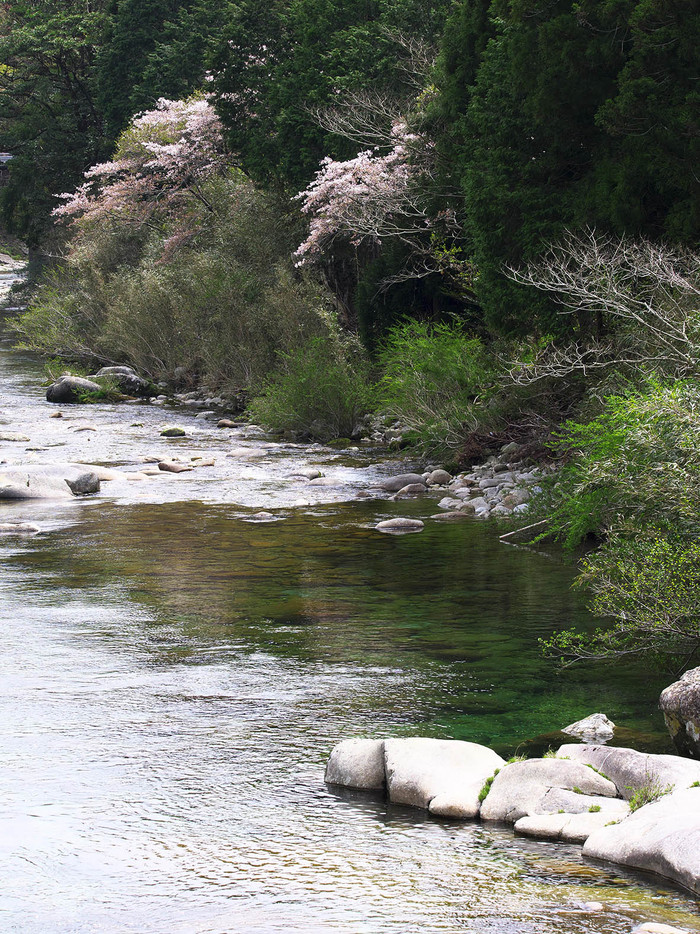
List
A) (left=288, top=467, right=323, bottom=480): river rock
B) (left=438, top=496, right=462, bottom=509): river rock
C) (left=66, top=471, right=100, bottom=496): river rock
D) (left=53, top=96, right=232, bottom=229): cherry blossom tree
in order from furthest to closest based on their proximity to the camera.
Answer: (left=53, top=96, right=232, bottom=229): cherry blossom tree
(left=288, top=467, right=323, bottom=480): river rock
(left=66, top=471, right=100, bottom=496): river rock
(left=438, top=496, right=462, bottom=509): river rock

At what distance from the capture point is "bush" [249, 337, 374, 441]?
19469 mm

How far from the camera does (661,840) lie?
4770 millimetres

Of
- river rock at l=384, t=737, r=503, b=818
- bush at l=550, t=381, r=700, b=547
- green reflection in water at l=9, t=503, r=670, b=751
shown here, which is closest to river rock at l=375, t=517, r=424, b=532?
→ green reflection in water at l=9, t=503, r=670, b=751

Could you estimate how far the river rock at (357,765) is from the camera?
19.4 feet

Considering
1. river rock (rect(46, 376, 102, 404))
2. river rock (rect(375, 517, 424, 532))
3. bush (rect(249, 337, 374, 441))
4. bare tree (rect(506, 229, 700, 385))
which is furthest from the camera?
river rock (rect(46, 376, 102, 404))

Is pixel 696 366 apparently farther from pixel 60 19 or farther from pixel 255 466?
pixel 60 19

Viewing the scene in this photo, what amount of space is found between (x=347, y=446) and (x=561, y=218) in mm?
6289

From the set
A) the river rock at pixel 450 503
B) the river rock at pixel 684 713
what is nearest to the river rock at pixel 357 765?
the river rock at pixel 684 713

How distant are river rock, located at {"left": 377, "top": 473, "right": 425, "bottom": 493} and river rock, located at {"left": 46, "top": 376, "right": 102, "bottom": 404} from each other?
12.4 metres

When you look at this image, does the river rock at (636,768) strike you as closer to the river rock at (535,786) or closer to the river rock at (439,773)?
the river rock at (535,786)

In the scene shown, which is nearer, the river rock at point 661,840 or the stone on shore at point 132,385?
the river rock at point 661,840

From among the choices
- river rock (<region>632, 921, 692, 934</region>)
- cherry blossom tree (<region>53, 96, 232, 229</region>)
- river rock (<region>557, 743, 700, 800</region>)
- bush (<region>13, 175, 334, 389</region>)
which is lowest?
river rock (<region>632, 921, 692, 934</region>)

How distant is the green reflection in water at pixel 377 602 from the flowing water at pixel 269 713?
31mm

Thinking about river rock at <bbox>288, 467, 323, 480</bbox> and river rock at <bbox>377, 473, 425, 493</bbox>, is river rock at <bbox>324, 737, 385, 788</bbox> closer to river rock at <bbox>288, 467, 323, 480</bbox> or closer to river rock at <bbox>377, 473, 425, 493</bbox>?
river rock at <bbox>377, 473, 425, 493</bbox>
